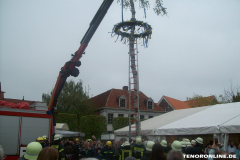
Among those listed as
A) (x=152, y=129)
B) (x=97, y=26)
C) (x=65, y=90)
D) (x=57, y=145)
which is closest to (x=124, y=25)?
(x=97, y=26)

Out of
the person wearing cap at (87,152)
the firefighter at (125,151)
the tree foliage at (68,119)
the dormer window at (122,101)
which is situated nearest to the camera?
the firefighter at (125,151)

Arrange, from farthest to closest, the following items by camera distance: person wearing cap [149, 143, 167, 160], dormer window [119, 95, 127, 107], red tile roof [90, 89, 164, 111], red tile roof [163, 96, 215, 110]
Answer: red tile roof [163, 96, 215, 110], dormer window [119, 95, 127, 107], red tile roof [90, 89, 164, 111], person wearing cap [149, 143, 167, 160]

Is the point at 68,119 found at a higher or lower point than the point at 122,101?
lower

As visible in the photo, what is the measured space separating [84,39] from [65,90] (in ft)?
92.1

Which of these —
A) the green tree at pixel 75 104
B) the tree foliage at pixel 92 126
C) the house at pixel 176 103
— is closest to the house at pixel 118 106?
the green tree at pixel 75 104

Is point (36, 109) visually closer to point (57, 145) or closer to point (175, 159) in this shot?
point (57, 145)

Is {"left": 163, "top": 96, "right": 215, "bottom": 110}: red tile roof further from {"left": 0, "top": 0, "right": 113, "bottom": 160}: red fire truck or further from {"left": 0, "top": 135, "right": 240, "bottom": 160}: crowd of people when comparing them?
{"left": 0, "top": 0, "right": 113, "bottom": 160}: red fire truck

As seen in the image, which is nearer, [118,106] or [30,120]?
[30,120]

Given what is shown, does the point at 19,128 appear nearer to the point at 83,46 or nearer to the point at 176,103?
the point at 83,46

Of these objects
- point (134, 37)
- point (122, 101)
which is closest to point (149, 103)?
point (122, 101)

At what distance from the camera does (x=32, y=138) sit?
9.16m

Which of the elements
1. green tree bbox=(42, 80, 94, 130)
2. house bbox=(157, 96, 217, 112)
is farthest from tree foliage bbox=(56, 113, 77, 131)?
house bbox=(157, 96, 217, 112)

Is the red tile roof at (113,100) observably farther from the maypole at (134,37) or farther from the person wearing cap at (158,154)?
the person wearing cap at (158,154)

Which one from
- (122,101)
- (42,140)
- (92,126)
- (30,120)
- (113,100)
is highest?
(113,100)
